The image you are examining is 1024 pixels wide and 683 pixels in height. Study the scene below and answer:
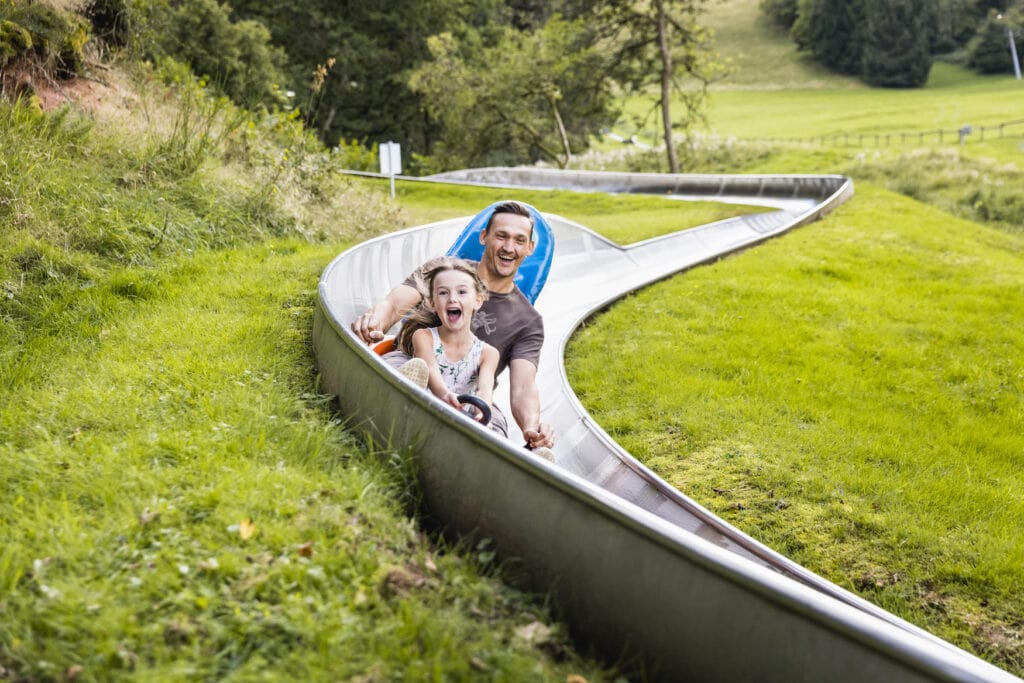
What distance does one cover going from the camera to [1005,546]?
15.1ft

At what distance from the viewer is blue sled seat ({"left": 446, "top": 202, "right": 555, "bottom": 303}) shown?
5141 mm

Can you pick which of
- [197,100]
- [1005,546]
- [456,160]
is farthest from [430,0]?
[1005,546]

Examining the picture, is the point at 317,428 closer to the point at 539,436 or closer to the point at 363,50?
the point at 539,436

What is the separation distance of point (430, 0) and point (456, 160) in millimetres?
8084

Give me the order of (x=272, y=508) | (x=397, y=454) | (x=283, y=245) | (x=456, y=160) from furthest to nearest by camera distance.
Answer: (x=456, y=160) < (x=283, y=245) < (x=397, y=454) < (x=272, y=508)

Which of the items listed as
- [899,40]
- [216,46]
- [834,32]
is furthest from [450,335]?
[834,32]

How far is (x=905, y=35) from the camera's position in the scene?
6069cm

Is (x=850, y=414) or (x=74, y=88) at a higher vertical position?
(x=74, y=88)

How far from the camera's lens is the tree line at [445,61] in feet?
69.5

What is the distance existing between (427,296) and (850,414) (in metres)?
3.57

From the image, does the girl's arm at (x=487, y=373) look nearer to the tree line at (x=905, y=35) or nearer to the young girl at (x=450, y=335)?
the young girl at (x=450, y=335)

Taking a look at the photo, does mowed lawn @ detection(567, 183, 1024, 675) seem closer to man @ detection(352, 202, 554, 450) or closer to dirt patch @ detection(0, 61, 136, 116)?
man @ detection(352, 202, 554, 450)

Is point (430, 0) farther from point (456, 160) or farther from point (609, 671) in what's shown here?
point (609, 671)

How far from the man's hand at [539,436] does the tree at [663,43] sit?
65.6 ft
